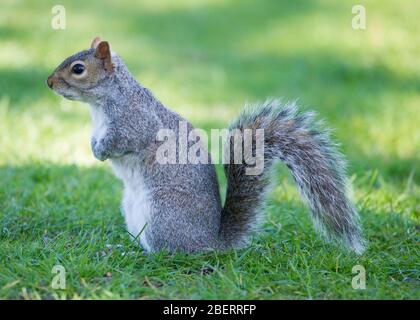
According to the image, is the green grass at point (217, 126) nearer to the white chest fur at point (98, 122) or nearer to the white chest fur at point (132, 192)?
the white chest fur at point (132, 192)

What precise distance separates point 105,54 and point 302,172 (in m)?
0.95

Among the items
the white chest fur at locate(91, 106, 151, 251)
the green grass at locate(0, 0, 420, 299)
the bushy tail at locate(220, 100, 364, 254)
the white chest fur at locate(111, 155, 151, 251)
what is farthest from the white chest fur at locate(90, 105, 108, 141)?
the bushy tail at locate(220, 100, 364, 254)

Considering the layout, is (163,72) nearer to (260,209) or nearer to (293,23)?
(293,23)

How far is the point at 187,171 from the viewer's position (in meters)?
2.88

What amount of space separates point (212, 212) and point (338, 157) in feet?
1.80

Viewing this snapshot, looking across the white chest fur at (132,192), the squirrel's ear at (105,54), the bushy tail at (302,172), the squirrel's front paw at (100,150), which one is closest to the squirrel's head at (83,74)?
the squirrel's ear at (105,54)

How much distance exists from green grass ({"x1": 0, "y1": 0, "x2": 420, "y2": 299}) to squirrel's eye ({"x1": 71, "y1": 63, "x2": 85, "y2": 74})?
2.27 feet

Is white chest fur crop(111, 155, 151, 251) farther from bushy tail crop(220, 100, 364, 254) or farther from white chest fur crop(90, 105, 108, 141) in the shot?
bushy tail crop(220, 100, 364, 254)

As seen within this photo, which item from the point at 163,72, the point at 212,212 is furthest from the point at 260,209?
the point at 163,72

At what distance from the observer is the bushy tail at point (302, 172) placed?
110 inches

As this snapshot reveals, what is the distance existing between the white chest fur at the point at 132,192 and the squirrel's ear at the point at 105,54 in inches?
7.0

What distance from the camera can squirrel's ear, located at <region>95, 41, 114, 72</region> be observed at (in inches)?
116

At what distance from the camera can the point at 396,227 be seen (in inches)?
131
